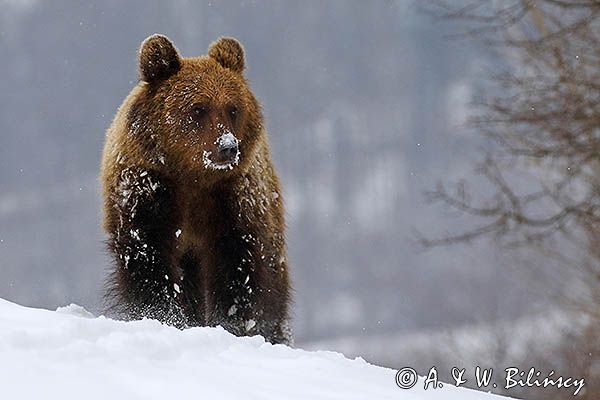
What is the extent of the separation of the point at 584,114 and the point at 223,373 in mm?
3246

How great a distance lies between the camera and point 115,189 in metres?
6.07

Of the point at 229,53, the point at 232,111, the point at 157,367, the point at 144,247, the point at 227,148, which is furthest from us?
the point at 229,53

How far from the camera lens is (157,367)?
124 inches

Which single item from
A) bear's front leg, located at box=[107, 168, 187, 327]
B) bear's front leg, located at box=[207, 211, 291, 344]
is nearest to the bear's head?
bear's front leg, located at box=[107, 168, 187, 327]

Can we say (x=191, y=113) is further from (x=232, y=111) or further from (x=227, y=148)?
(x=227, y=148)

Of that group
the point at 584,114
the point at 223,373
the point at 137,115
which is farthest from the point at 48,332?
the point at 584,114

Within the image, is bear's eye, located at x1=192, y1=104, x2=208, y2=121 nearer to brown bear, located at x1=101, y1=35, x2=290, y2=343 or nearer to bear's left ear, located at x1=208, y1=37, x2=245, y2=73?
brown bear, located at x1=101, y1=35, x2=290, y2=343

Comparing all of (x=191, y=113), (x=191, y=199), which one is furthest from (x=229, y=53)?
(x=191, y=199)

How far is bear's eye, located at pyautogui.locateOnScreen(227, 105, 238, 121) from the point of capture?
6059 mm

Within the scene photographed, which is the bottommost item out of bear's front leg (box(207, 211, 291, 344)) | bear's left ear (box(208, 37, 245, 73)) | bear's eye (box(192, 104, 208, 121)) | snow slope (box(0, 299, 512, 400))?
snow slope (box(0, 299, 512, 400))

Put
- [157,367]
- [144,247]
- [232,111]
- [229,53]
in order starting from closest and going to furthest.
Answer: [157,367]
[144,247]
[232,111]
[229,53]

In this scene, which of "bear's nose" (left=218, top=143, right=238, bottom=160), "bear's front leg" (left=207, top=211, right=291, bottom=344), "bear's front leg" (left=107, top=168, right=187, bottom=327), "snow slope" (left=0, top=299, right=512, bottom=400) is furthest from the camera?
"bear's front leg" (left=207, top=211, right=291, bottom=344)

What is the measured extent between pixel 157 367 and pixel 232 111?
3.13 m

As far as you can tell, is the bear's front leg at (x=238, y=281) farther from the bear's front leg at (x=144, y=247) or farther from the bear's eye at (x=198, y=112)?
the bear's eye at (x=198, y=112)
